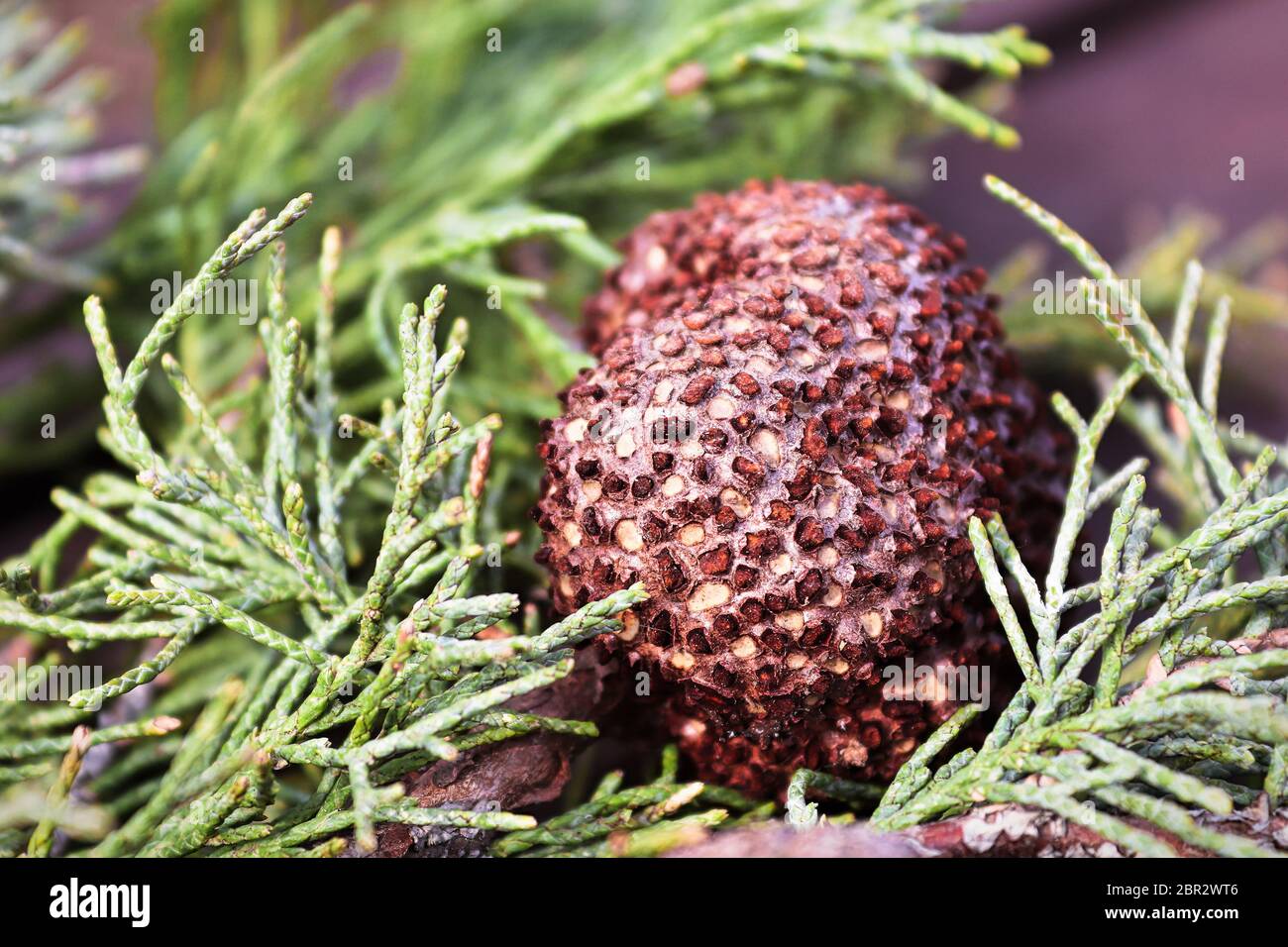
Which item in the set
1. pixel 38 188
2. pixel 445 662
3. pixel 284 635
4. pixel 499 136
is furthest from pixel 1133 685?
pixel 38 188

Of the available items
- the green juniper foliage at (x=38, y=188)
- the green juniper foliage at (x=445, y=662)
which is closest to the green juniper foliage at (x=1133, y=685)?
the green juniper foliage at (x=445, y=662)

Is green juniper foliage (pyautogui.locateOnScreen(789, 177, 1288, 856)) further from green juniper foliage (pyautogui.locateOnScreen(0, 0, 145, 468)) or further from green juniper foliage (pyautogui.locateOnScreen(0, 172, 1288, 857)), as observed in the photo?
green juniper foliage (pyautogui.locateOnScreen(0, 0, 145, 468))

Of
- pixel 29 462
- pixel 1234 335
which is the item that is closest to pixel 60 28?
pixel 29 462

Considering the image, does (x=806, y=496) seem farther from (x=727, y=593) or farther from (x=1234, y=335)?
(x=1234, y=335)

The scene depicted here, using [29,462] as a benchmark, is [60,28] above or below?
above

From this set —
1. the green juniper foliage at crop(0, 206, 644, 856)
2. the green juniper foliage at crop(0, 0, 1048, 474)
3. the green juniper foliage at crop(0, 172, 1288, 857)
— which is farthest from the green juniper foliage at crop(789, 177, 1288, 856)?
the green juniper foliage at crop(0, 0, 1048, 474)

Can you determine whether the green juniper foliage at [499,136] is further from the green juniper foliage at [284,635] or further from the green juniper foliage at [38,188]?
the green juniper foliage at [284,635]

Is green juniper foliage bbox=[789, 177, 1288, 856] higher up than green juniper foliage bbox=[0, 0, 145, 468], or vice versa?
green juniper foliage bbox=[0, 0, 145, 468]
